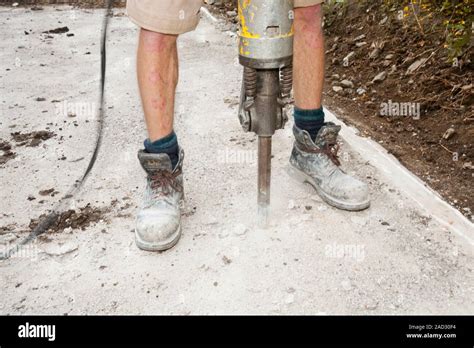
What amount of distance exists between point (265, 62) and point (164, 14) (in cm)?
41

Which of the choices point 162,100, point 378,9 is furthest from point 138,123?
point 378,9

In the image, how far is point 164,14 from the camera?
1.67m

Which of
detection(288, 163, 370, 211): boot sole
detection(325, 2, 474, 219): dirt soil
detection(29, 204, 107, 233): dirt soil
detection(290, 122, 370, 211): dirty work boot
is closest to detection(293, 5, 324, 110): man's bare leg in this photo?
detection(290, 122, 370, 211): dirty work boot

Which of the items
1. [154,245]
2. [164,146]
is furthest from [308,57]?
[154,245]

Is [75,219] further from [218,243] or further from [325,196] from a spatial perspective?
[325,196]

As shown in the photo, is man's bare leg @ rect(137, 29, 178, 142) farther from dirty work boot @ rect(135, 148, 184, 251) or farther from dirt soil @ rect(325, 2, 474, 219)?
dirt soil @ rect(325, 2, 474, 219)

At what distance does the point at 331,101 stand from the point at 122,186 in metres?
1.53

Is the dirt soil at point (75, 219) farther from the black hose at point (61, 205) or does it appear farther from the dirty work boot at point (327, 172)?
the dirty work boot at point (327, 172)

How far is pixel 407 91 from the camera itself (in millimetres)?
2936

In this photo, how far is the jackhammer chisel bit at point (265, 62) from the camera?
1494mm

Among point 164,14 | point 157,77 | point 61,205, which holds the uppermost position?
Result: point 164,14

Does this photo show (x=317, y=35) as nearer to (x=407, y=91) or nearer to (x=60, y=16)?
(x=407, y=91)

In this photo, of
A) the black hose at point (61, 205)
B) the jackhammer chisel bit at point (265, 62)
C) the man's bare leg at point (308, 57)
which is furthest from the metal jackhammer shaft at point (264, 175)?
the black hose at point (61, 205)

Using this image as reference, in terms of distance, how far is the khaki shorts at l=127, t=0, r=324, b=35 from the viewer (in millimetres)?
1659
